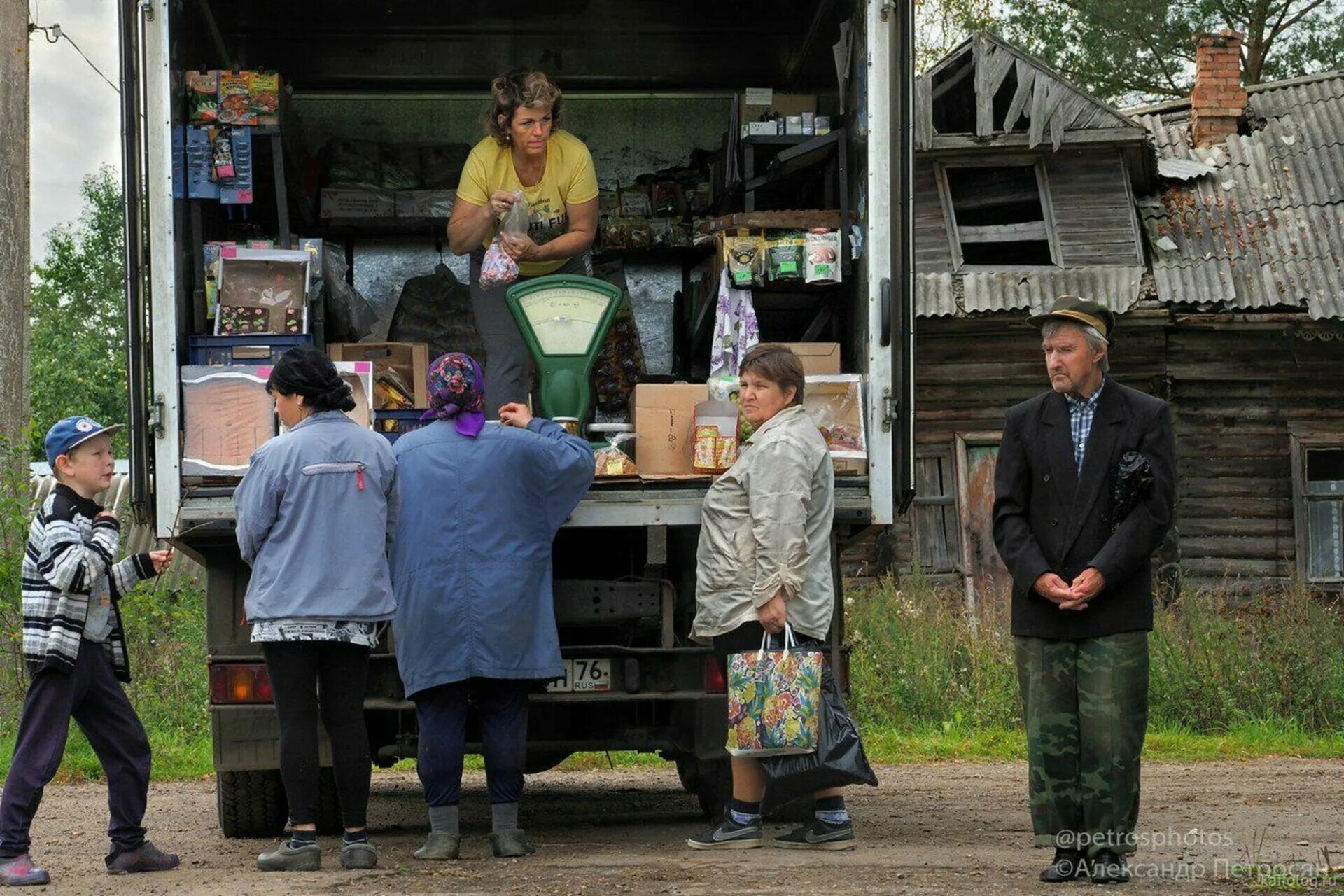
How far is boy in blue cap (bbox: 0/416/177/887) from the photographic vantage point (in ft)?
18.7

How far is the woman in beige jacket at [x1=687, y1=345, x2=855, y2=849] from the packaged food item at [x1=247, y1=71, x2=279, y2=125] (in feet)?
8.69

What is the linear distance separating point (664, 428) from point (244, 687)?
169 centimetres

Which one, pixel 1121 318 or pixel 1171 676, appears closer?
pixel 1171 676

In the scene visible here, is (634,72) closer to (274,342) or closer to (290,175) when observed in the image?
(290,175)

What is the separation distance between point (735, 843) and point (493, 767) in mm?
858

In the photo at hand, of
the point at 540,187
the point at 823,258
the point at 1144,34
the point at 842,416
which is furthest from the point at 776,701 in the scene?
the point at 1144,34

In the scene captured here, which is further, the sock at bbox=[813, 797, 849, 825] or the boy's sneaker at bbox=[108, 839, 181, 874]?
the sock at bbox=[813, 797, 849, 825]

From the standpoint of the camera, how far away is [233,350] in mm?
6777

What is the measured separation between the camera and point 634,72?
9.16 m

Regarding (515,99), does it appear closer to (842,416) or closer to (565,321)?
(565,321)

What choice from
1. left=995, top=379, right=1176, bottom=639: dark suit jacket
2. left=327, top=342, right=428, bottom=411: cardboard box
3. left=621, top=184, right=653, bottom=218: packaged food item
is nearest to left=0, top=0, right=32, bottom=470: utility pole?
left=621, top=184, right=653, bottom=218: packaged food item

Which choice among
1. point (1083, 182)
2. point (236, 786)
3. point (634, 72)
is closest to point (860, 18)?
point (634, 72)

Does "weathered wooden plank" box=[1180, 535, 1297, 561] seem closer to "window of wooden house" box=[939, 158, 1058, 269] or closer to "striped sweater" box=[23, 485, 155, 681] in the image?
"window of wooden house" box=[939, 158, 1058, 269]

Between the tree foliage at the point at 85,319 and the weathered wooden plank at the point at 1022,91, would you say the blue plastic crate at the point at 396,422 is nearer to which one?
the weathered wooden plank at the point at 1022,91
